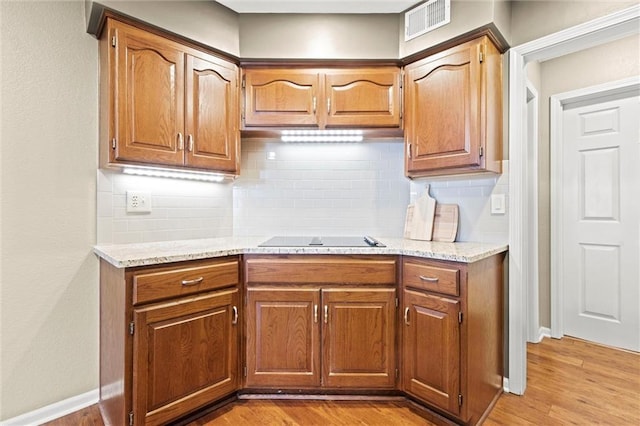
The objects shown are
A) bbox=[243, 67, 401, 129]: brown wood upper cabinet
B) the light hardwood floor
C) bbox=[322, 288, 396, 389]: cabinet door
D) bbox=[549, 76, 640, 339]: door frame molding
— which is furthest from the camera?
bbox=[549, 76, 640, 339]: door frame molding

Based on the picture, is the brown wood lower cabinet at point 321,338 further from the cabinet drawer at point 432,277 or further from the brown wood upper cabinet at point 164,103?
the brown wood upper cabinet at point 164,103

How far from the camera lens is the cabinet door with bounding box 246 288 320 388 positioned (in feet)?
6.09

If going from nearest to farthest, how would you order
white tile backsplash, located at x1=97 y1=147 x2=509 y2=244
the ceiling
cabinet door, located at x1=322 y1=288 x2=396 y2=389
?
cabinet door, located at x1=322 y1=288 x2=396 y2=389 → the ceiling → white tile backsplash, located at x1=97 y1=147 x2=509 y2=244

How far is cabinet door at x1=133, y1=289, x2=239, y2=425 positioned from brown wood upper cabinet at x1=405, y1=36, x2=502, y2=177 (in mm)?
1457

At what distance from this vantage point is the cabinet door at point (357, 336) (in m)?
1.85

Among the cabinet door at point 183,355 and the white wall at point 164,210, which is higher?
the white wall at point 164,210

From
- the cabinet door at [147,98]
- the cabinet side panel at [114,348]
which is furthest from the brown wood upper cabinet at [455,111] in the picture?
the cabinet side panel at [114,348]

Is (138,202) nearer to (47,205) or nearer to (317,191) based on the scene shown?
(47,205)

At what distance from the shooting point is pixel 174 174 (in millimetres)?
2102

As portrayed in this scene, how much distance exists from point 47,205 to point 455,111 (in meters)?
2.31

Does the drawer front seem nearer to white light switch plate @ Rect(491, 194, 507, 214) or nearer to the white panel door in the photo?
white light switch plate @ Rect(491, 194, 507, 214)

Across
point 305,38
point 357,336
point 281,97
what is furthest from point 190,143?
point 357,336

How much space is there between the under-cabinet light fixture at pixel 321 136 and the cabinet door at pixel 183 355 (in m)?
1.15

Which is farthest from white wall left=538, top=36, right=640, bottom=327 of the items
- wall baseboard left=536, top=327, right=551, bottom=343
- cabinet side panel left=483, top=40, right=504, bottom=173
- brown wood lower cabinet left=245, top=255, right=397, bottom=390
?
brown wood lower cabinet left=245, top=255, right=397, bottom=390
